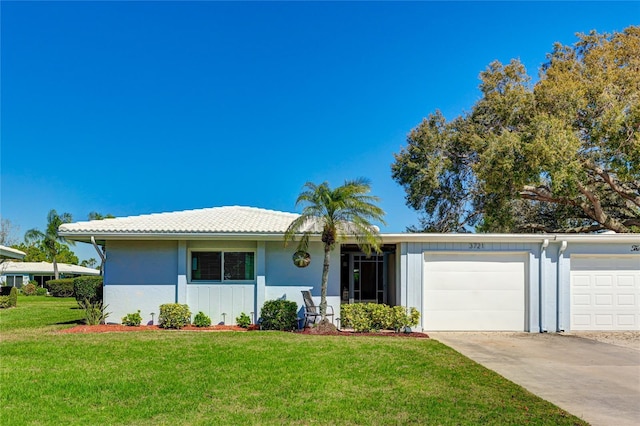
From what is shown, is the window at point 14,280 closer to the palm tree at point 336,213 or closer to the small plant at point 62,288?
the small plant at point 62,288

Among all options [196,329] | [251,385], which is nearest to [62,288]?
[196,329]

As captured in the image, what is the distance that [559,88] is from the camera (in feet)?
65.2

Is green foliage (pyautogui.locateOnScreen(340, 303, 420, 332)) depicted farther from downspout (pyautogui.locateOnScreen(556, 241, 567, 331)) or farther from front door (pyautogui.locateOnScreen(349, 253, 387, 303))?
front door (pyautogui.locateOnScreen(349, 253, 387, 303))

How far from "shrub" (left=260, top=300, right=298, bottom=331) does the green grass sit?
213 centimetres

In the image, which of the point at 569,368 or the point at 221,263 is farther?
the point at 221,263

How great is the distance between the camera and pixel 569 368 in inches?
350

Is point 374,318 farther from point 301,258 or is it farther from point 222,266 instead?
point 222,266

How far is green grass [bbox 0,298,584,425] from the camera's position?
5.69m

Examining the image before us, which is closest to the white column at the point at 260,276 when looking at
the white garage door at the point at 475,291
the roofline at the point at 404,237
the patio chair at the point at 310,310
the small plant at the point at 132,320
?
the roofline at the point at 404,237

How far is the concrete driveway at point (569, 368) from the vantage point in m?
6.40

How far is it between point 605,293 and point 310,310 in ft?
27.7

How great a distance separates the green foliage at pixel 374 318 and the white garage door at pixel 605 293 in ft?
15.8

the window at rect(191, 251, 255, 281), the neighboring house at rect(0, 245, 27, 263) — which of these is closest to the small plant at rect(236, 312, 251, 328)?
the window at rect(191, 251, 255, 281)

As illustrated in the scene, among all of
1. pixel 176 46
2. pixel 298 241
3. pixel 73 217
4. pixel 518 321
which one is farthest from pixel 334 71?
pixel 73 217
